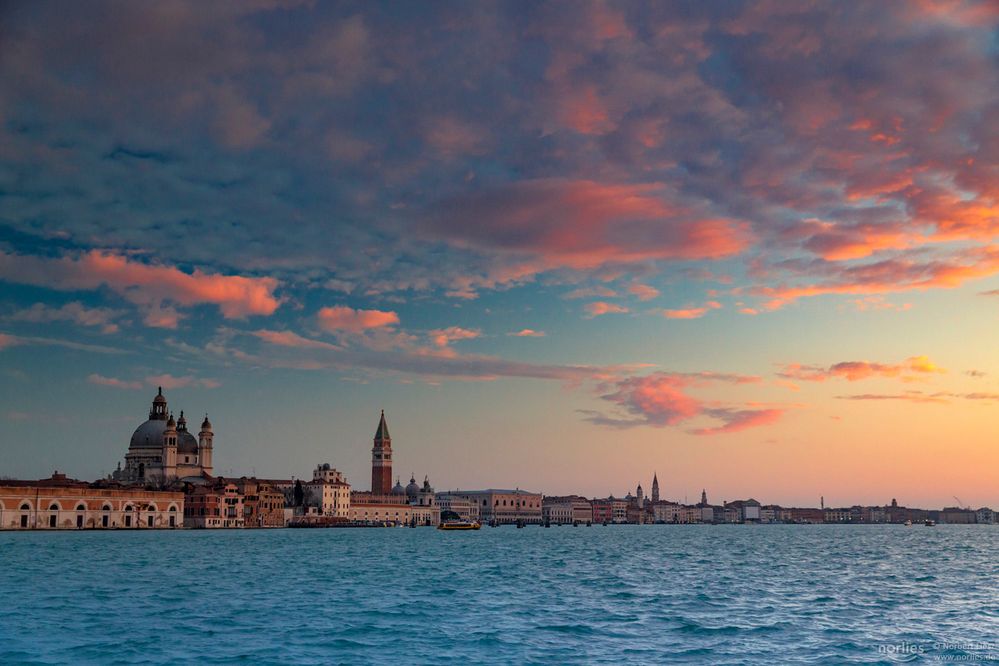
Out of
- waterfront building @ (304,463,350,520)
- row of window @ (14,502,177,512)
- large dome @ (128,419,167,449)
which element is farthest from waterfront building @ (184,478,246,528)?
waterfront building @ (304,463,350,520)

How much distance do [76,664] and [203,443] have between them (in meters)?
153

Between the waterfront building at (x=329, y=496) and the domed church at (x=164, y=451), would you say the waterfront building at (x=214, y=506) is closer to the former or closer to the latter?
the domed church at (x=164, y=451)

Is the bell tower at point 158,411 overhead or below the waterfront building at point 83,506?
overhead

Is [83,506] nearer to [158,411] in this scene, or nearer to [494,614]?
[158,411]

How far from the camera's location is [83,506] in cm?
12962

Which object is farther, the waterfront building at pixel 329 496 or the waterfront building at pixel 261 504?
the waterfront building at pixel 329 496

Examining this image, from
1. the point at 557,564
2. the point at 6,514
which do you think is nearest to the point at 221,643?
the point at 557,564

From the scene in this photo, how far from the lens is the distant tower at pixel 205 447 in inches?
6521

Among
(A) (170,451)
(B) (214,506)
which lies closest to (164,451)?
(A) (170,451)

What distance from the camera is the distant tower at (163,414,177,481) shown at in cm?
15888

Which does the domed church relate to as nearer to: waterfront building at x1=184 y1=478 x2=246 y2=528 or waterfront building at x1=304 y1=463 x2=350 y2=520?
waterfront building at x1=184 y1=478 x2=246 y2=528

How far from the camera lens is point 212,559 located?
58562 mm

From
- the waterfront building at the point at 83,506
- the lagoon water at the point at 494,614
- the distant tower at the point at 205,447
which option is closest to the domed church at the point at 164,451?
the distant tower at the point at 205,447

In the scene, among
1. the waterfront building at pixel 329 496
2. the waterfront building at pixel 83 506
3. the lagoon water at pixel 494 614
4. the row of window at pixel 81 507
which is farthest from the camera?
the waterfront building at pixel 329 496
